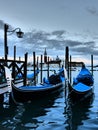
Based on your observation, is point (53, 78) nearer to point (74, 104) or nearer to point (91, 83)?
point (91, 83)

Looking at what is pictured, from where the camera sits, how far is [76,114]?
47.7 ft

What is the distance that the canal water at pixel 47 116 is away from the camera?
466 inches

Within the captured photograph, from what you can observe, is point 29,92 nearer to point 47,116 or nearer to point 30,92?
point 30,92

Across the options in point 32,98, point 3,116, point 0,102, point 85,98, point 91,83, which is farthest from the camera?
point 91,83

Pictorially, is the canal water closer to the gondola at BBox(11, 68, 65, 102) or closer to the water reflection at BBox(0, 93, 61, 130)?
the water reflection at BBox(0, 93, 61, 130)

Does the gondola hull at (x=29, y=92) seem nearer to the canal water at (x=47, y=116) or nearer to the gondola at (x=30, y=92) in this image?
the gondola at (x=30, y=92)

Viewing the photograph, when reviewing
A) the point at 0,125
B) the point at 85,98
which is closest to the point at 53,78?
the point at 85,98

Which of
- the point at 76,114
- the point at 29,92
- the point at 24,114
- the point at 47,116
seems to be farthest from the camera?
the point at 29,92

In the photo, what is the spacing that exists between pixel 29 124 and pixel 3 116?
1991 millimetres

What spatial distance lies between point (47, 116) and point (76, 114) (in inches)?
61.0

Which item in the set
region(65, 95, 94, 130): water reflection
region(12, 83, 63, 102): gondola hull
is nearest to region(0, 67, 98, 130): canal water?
region(65, 95, 94, 130): water reflection

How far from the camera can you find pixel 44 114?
1452 cm

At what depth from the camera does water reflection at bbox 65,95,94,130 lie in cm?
1214

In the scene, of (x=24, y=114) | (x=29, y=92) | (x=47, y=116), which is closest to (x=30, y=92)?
(x=29, y=92)
